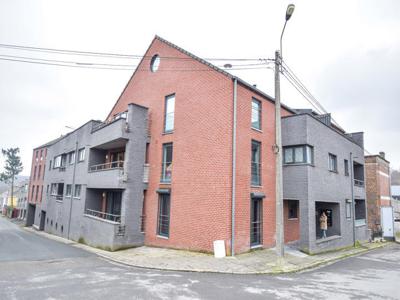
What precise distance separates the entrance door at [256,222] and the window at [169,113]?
244 inches

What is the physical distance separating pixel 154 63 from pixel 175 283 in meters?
Result: 14.5

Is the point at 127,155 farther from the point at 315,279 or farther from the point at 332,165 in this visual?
the point at 332,165

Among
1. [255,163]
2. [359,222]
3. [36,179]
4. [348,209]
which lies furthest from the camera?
[36,179]

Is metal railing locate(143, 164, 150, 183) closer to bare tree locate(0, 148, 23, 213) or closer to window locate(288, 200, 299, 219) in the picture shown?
window locate(288, 200, 299, 219)

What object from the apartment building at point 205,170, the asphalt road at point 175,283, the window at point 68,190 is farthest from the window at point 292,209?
the window at point 68,190

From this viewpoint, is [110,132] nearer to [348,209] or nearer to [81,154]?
[81,154]

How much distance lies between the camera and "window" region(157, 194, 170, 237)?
15061mm

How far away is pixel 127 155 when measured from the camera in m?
16.0

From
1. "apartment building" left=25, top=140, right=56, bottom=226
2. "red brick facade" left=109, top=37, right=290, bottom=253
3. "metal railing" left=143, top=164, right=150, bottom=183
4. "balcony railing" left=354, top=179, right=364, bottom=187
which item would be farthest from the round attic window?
"apartment building" left=25, top=140, right=56, bottom=226

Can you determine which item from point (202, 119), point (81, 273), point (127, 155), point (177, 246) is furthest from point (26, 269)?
point (202, 119)

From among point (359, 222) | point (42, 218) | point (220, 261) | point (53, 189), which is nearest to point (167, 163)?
point (220, 261)

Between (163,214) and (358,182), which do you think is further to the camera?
(358,182)

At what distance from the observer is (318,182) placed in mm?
15062

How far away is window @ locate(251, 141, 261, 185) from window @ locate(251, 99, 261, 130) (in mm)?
966
